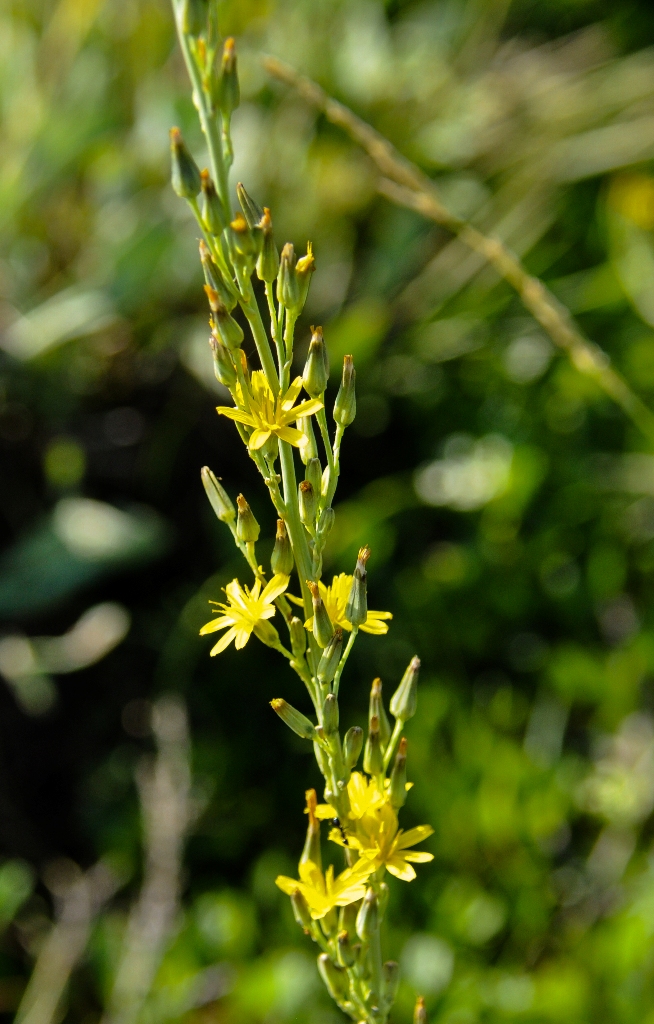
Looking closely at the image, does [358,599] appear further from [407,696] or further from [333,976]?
[333,976]

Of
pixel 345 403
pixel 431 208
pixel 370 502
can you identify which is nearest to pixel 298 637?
pixel 345 403

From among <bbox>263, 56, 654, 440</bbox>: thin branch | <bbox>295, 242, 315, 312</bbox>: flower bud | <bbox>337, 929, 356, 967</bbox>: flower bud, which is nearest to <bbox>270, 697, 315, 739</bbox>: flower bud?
<bbox>337, 929, 356, 967</bbox>: flower bud

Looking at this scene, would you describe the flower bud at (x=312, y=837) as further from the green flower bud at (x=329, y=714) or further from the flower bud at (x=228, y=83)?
the flower bud at (x=228, y=83)

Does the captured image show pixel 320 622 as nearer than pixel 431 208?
Yes

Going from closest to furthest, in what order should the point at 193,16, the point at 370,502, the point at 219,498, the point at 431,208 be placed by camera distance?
the point at 193,16 < the point at 219,498 < the point at 431,208 < the point at 370,502

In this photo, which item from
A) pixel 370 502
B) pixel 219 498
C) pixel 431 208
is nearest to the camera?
pixel 219 498

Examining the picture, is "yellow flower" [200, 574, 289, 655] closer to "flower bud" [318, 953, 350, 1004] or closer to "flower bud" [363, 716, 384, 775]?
"flower bud" [363, 716, 384, 775]

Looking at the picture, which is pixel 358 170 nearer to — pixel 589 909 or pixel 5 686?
pixel 5 686

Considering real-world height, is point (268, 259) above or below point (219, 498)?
above
